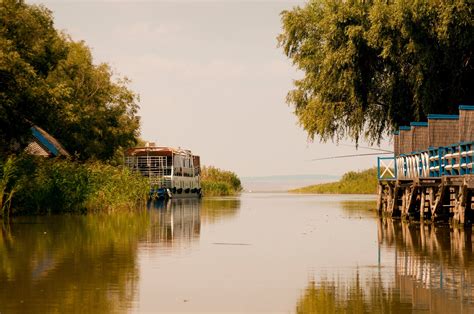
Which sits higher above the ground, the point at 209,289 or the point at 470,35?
the point at 470,35

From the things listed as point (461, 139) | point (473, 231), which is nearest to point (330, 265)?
point (473, 231)

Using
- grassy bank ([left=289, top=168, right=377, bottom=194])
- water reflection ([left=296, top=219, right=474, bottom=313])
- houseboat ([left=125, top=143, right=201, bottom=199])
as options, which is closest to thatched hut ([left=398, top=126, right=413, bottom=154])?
water reflection ([left=296, top=219, right=474, bottom=313])

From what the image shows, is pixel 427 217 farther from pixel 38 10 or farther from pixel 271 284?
pixel 38 10

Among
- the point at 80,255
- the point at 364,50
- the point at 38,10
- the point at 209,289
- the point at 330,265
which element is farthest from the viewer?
the point at 38,10

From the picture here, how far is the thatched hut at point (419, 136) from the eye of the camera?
3612cm

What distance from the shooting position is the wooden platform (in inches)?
1073

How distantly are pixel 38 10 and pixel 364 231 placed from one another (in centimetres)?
3707

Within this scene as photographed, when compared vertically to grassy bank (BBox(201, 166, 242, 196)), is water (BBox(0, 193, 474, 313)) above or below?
below

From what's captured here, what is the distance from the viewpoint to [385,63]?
4106 cm

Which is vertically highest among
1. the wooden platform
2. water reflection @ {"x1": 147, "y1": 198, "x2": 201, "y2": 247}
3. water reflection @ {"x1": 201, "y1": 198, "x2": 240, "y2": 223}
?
the wooden platform

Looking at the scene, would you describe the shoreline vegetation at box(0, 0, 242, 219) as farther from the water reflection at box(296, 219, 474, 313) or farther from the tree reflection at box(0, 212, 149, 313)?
the water reflection at box(296, 219, 474, 313)

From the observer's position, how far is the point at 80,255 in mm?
18531

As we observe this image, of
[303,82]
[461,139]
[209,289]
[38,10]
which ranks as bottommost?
[209,289]

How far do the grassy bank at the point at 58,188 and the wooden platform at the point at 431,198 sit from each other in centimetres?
1267
